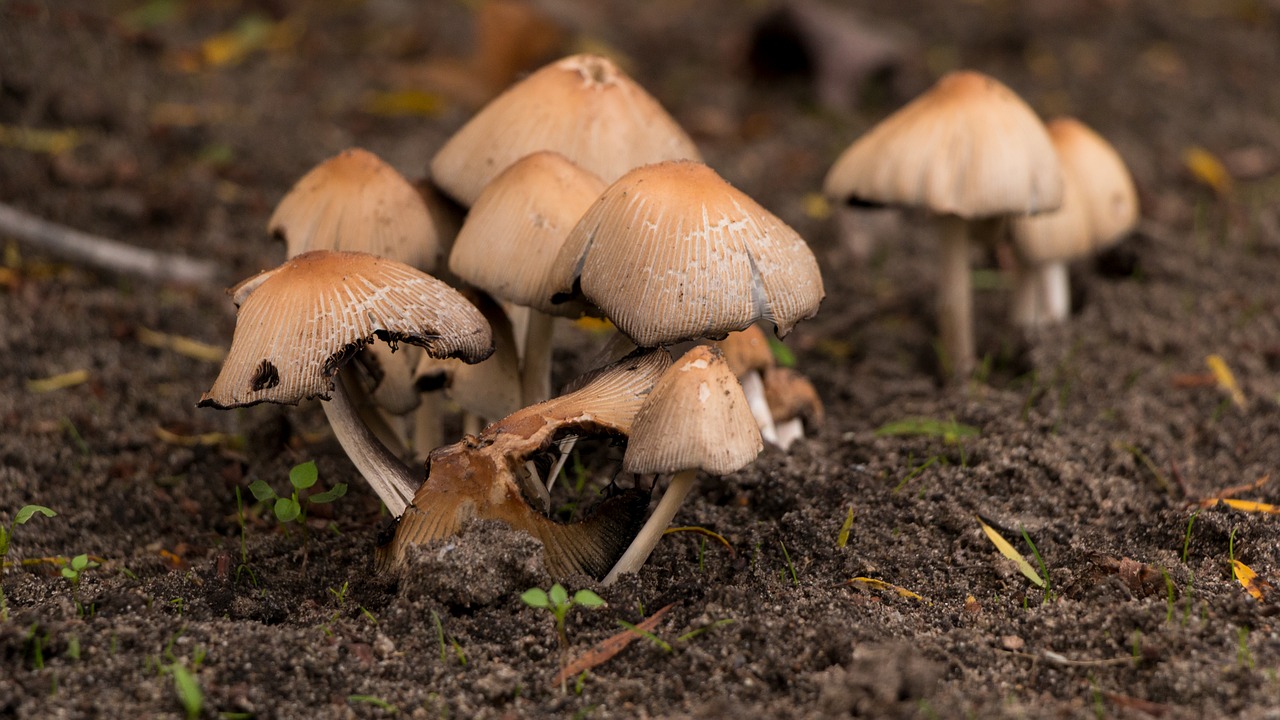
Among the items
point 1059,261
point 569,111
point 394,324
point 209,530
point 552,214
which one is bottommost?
point 209,530

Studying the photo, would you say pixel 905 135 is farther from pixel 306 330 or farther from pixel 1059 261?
pixel 306 330

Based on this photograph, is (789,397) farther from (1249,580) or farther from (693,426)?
(1249,580)

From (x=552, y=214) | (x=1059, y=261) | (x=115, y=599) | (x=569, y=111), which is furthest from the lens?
(x=1059, y=261)

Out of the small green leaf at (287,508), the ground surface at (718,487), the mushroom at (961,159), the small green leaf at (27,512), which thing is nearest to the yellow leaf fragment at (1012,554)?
the ground surface at (718,487)

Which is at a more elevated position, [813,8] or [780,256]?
[813,8]

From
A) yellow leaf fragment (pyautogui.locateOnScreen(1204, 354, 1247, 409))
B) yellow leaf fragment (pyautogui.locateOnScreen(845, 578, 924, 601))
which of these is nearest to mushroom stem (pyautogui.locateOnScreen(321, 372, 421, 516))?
yellow leaf fragment (pyautogui.locateOnScreen(845, 578, 924, 601))

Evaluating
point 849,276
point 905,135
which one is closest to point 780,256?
point 905,135

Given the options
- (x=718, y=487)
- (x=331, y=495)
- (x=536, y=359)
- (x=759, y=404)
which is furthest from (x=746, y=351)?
(x=331, y=495)
